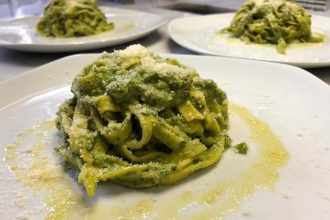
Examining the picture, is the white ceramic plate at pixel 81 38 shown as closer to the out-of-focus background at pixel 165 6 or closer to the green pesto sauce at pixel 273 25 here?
the green pesto sauce at pixel 273 25

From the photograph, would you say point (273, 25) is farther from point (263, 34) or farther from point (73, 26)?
point (73, 26)

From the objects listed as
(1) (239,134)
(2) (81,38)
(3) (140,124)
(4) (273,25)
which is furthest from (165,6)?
(3) (140,124)

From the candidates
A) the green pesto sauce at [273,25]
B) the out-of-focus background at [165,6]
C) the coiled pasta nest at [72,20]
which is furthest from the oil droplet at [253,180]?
Answer: the out-of-focus background at [165,6]

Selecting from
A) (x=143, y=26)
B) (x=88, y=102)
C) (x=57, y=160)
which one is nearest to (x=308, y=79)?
(x=88, y=102)

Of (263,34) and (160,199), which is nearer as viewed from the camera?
(160,199)

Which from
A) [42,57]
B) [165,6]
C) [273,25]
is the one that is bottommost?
[165,6]

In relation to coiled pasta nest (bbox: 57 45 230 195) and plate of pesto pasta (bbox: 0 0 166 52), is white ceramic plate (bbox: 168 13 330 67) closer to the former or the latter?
plate of pesto pasta (bbox: 0 0 166 52)
